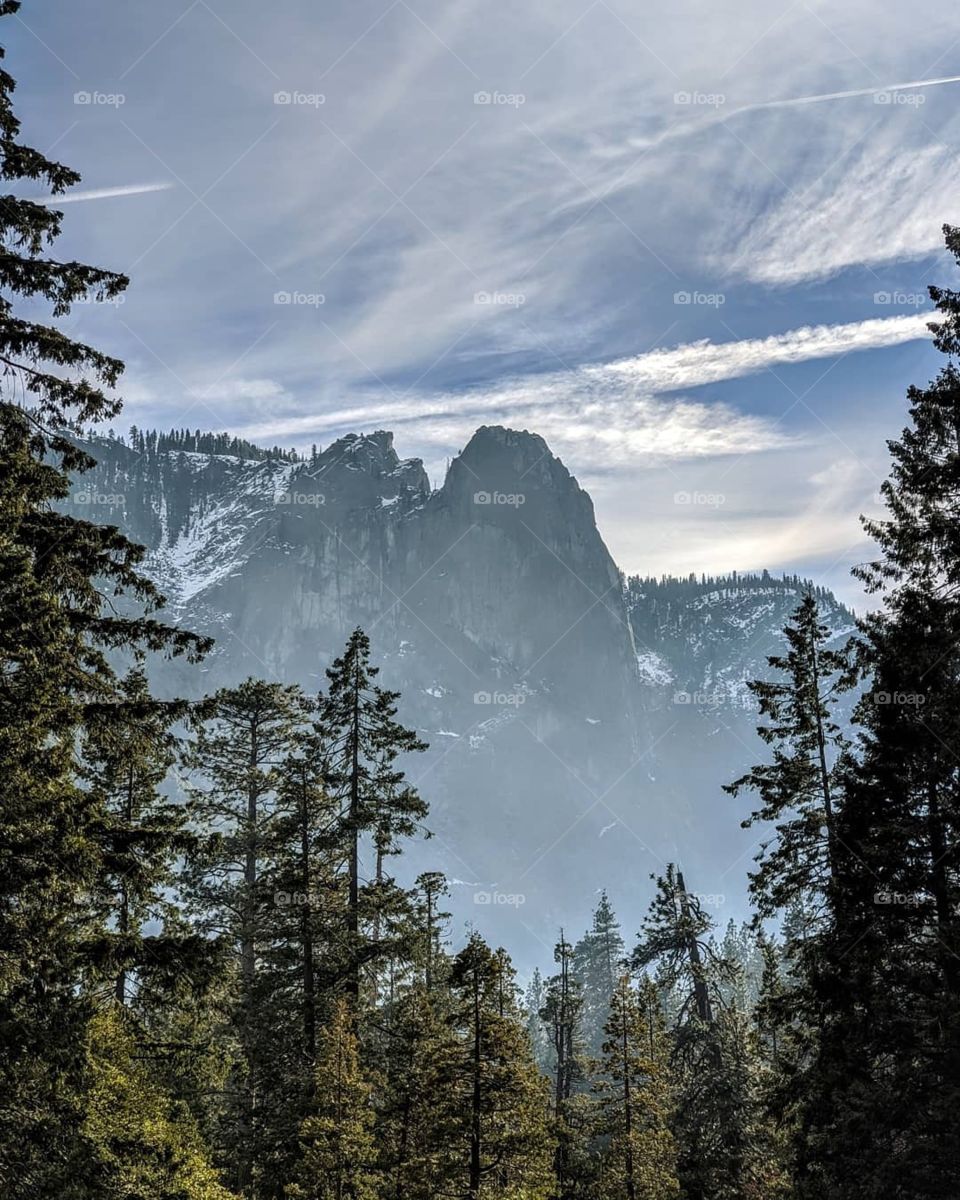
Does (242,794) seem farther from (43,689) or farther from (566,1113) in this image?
(43,689)

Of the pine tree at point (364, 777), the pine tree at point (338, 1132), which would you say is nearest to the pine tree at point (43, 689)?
the pine tree at point (338, 1132)

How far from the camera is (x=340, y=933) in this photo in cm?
1833

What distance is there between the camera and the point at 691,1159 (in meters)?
24.9

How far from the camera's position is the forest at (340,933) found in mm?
9281

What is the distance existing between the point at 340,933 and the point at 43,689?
1109cm

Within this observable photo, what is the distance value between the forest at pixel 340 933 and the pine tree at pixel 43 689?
1.3 inches

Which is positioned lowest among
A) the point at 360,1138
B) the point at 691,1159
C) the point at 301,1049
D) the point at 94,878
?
the point at 691,1159

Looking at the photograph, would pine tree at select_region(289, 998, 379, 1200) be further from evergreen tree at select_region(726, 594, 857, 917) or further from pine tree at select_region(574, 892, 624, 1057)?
pine tree at select_region(574, 892, 624, 1057)

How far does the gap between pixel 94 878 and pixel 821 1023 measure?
1275 centimetres

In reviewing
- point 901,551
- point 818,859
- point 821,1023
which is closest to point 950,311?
point 901,551

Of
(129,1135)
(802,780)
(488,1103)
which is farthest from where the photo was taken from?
(802,780)

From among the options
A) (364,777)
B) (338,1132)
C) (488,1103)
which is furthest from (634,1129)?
(364,777)

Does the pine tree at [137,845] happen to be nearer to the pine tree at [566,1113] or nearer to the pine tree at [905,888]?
the pine tree at [905,888]

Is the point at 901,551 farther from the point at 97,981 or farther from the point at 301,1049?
the point at 301,1049
